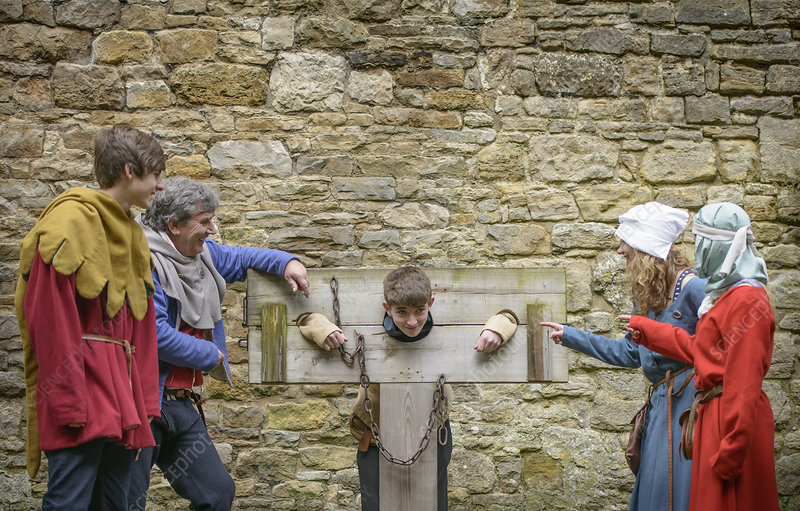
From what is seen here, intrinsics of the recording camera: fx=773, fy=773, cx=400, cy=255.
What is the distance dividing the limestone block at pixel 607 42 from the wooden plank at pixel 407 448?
255 centimetres

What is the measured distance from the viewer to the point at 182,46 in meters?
4.53

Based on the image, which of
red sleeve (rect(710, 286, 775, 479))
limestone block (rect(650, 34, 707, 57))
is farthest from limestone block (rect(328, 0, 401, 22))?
red sleeve (rect(710, 286, 775, 479))

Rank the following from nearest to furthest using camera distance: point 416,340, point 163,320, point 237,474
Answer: point 163,320
point 416,340
point 237,474

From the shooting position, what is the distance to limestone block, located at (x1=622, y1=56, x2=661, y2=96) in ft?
15.1

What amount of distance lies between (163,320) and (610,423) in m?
2.71

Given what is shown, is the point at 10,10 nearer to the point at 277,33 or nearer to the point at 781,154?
the point at 277,33

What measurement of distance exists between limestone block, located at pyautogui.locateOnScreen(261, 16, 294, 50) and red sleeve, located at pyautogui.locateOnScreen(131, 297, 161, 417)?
2372 millimetres

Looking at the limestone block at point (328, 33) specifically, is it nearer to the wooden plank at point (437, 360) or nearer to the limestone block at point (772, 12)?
the wooden plank at point (437, 360)

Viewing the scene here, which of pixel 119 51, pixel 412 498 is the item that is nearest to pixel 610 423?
pixel 412 498

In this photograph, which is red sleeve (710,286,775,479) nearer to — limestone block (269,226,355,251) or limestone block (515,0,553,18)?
limestone block (269,226,355,251)

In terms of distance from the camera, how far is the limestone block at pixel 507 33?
460cm

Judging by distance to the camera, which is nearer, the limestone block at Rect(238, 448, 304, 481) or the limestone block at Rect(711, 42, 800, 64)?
the limestone block at Rect(238, 448, 304, 481)

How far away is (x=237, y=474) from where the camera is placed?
4367 millimetres

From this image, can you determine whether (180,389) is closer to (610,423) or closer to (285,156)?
(285,156)
